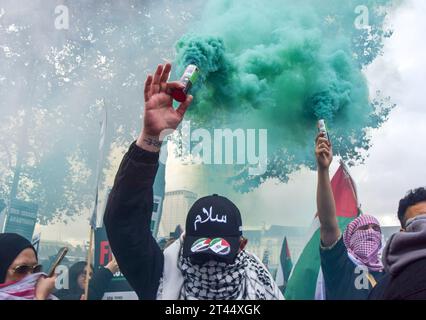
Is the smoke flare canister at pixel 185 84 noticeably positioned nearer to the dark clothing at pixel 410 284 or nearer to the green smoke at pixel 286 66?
the dark clothing at pixel 410 284

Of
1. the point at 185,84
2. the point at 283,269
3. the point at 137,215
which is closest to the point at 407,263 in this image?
the point at 137,215

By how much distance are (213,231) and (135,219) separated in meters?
0.37

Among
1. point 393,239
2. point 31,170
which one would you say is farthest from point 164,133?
point 31,170

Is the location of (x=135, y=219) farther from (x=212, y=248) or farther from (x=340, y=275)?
(x=340, y=275)

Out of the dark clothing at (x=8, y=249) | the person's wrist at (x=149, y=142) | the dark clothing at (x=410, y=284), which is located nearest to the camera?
the dark clothing at (x=410, y=284)

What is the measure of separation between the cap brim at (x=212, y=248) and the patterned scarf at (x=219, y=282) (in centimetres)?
5

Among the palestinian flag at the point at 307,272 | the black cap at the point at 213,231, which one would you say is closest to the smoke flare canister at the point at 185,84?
the black cap at the point at 213,231

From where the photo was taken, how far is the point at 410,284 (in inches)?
44.4

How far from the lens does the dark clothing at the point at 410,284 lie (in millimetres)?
1102

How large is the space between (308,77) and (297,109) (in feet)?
1.46

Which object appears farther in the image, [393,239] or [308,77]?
[308,77]

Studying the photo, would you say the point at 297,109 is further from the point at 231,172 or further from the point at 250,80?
the point at 231,172

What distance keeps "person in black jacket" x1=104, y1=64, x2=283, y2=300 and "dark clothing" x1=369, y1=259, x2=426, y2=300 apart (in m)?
1.04

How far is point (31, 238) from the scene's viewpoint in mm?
5867
